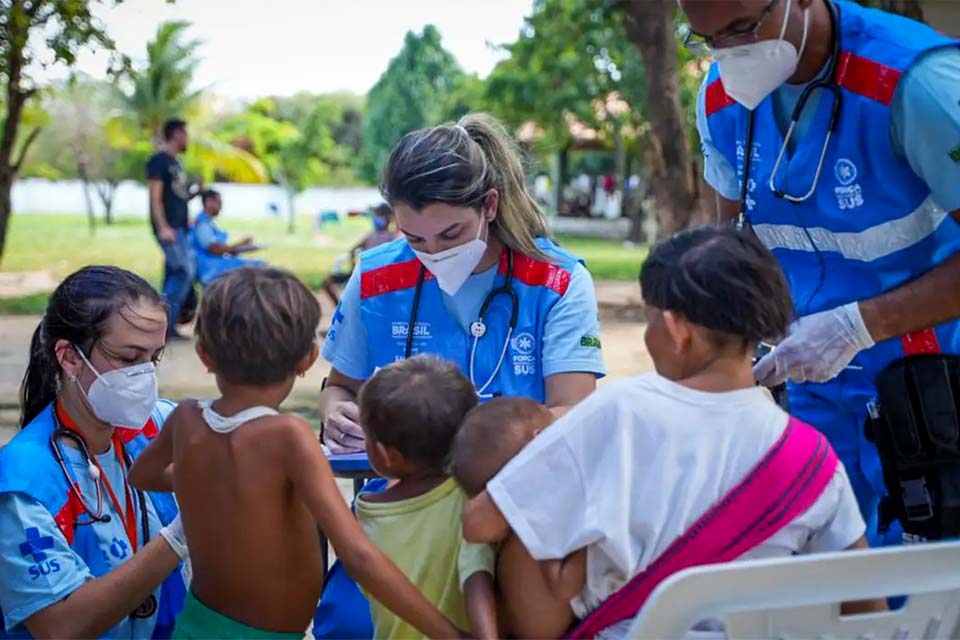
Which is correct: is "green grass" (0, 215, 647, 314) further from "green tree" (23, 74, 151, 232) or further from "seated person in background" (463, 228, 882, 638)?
"seated person in background" (463, 228, 882, 638)

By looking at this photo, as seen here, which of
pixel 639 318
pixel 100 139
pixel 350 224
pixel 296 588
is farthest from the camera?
pixel 100 139

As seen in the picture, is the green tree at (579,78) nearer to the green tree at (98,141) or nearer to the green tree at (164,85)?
the green tree at (164,85)

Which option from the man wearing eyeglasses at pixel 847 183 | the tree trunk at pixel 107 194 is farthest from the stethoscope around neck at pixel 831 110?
the tree trunk at pixel 107 194

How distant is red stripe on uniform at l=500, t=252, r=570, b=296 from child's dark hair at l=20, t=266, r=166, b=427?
884 mm

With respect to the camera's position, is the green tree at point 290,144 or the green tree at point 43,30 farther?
the green tree at point 290,144

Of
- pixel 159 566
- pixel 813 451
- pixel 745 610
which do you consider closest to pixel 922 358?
pixel 813 451

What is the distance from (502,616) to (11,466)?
115 cm

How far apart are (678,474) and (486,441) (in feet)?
1.17

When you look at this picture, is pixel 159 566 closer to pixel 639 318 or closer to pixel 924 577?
pixel 924 577

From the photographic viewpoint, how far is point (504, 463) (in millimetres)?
2010

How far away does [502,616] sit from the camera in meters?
2.02

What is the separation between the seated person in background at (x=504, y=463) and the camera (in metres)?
1.95

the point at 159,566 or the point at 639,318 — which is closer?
the point at 159,566

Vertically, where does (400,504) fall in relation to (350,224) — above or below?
above
